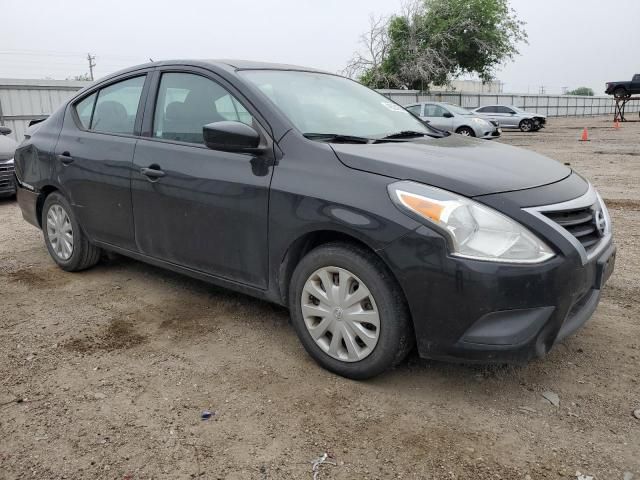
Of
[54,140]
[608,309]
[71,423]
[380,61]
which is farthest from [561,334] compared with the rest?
[380,61]

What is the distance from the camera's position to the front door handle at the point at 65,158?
4248 millimetres

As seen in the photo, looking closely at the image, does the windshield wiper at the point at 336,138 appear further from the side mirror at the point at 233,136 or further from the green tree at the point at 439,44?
the green tree at the point at 439,44

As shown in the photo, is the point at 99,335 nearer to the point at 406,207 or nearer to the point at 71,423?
the point at 71,423

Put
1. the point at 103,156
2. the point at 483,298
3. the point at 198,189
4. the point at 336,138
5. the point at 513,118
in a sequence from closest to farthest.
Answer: the point at 483,298 < the point at 336,138 < the point at 198,189 < the point at 103,156 < the point at 513,118

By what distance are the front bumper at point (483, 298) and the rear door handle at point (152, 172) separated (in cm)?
167

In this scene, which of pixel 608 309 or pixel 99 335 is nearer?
pixel 99 335

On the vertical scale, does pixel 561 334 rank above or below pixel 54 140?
below

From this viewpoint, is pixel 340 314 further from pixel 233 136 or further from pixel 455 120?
pixel 455 120

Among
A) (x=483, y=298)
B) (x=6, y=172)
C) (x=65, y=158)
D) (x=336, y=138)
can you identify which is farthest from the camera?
(x=6, y=172)

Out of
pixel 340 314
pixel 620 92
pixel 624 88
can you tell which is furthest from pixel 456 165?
pixel 620 92

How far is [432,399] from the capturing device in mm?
2736

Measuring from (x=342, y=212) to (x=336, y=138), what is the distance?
0.58 metres

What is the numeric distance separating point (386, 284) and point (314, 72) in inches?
76.0

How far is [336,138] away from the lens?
3086 millimetres
